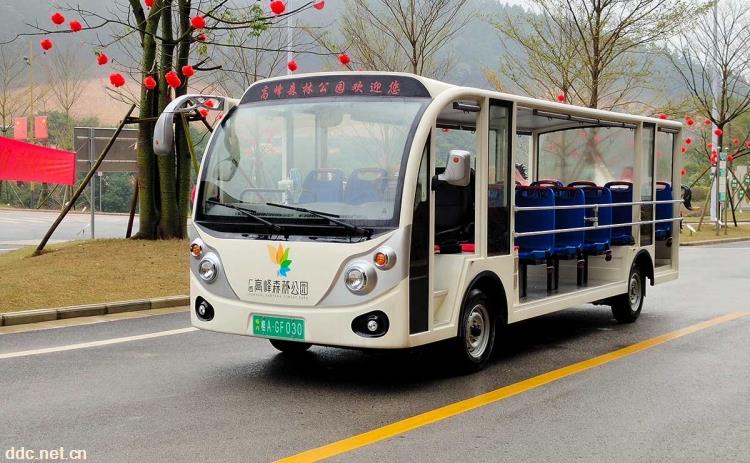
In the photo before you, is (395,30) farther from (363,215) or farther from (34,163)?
(363,215)

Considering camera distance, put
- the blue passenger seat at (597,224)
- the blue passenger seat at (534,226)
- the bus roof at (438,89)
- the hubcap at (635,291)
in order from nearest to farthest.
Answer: the bus roof at (438,89)
the blue passenger seat at (534,226)
the blue passenger seat at (597,224)
the hubcap at (635,291)

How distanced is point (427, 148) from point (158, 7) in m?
10.3

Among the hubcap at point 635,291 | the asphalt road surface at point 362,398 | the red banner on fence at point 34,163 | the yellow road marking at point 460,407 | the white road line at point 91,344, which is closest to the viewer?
the yellow road marking at point 460,407

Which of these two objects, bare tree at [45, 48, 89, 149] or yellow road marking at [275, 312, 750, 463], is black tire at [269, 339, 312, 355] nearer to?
yellow road marking at [275, 312, 750, 463]

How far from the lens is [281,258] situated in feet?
22.4

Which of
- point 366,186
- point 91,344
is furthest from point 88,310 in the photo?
point 366,186

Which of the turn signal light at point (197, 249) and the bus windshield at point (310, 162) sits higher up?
the bus windshield at point (310, 162)

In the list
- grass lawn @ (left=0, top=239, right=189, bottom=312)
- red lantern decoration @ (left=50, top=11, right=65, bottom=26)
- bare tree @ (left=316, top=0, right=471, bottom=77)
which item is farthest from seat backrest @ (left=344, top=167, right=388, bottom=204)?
bare tree @ (left=316, top=0, right=471, bottom=77)

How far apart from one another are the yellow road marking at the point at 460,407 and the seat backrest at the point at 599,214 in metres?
1.24

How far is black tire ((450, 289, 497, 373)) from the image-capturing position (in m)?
7.40

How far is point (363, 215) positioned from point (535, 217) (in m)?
2.65

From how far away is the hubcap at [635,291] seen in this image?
10648 millimetres

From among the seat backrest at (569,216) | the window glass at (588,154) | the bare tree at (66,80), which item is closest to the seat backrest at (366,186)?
the seat backrest at (569,216)

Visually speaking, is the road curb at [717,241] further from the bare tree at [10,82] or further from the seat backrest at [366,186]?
the bare tree at [10,82]
